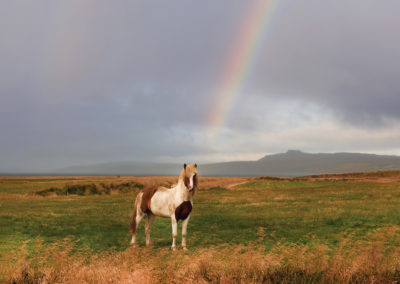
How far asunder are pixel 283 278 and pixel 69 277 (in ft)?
21.7

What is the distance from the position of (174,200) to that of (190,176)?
4.49ft

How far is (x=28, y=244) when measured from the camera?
1270 cm

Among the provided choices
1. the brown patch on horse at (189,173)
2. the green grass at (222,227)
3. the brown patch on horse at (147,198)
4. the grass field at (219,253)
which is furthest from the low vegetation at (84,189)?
the brown patch on horse at (189,173)

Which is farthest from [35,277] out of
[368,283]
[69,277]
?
[368,283]

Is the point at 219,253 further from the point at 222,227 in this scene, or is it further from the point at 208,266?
the point at 222,227

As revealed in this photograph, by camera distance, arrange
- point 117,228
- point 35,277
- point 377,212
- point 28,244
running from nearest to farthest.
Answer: point 35,277, point 28,244, point 117,228, point 377,212

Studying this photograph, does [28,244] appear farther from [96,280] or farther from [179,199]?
[179,199]

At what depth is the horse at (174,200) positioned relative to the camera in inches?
403

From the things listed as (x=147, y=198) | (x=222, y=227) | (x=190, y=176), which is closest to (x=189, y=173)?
(x=190, y=176)

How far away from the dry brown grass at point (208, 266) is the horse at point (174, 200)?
1204 millimetres

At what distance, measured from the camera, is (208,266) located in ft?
30.3

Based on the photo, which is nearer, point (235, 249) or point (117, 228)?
point (235, 249)

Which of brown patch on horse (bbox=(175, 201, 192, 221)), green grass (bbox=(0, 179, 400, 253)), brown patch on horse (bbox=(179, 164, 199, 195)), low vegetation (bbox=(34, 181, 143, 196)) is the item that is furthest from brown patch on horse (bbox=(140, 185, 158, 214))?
low vegetation (bbox=(34, 181, 143, 196))

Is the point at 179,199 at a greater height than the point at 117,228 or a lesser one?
greater
